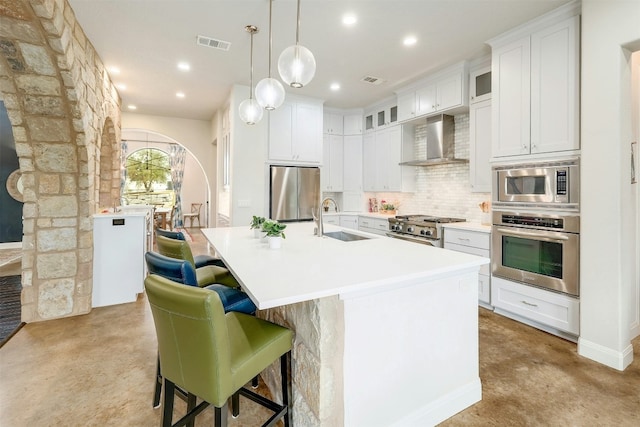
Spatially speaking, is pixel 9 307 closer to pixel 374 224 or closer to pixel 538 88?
pixel 374 224

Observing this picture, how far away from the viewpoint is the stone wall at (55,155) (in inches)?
106

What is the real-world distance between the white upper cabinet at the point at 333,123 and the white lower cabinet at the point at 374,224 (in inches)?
68.7

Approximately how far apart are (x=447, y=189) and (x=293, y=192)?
95.0 inches

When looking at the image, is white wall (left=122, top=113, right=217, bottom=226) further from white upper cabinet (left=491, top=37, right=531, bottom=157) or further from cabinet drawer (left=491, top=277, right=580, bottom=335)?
cabinet drawer (left=491, top=277, right=580, bottom=335)

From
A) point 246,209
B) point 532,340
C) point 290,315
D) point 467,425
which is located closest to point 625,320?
point 532,340

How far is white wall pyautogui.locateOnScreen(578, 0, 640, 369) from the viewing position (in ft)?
7.59

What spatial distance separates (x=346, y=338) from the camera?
1.44m

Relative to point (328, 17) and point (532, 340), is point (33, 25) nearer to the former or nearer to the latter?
point (328, 17)

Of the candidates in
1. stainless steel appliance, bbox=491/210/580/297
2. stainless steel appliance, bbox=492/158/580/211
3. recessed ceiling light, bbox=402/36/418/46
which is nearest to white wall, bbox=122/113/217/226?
recessed ceiling light, bbox=402/36/418/46

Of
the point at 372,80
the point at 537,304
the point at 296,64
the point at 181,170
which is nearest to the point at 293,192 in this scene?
the point at 372,80

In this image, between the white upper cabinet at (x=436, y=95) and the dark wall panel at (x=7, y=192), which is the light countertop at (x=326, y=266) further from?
the dark wall panel at (x=7, y=192)

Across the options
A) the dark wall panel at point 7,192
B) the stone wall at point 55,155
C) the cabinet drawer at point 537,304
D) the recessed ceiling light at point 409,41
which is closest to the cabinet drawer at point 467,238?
the cabinet drawer at point 537,304

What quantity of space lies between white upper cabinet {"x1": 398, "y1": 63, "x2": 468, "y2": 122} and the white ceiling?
208 millimetres

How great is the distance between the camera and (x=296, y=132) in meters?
5.15
